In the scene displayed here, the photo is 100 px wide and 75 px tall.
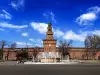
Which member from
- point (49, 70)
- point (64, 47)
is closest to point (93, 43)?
point (64, 47)

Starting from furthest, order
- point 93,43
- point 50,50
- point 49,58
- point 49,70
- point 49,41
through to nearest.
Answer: point 93,43, point 50,50, point 49,41, point 49,58, point 49,70

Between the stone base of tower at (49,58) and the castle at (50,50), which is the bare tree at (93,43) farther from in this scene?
the stone base of tower at (49,58)

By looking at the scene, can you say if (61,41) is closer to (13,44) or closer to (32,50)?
(32,50)

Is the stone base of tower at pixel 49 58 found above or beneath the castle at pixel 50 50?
beneath

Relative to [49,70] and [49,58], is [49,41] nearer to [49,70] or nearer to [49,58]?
[49,58]

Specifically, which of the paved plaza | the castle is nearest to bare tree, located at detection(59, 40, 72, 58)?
the castle

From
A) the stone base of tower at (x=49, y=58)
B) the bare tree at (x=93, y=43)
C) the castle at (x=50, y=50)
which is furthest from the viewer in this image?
the bare tree at (x=93, y=43)

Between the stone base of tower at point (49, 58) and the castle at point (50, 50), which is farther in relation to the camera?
the castle at point (50, 50)

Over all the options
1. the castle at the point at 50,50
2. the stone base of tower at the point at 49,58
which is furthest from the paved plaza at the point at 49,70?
the castle at the point at 50,50

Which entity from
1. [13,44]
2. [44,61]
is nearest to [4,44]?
[13,44]

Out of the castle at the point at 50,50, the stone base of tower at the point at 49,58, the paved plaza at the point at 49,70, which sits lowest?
the paved plaza at the point at 49,70

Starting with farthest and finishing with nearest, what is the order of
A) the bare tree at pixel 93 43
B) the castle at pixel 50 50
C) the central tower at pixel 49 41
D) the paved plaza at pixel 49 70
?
1. the bare tree at pixel 93 43
2. the castle at pixel 50 50
3. the central tower at pixel 49 41
4. the paved plaza at pixel 49 70

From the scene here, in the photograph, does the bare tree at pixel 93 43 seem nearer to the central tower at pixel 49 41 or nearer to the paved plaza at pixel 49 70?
the central tower at pixel 49 41

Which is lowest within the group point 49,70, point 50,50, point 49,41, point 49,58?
point 49,70
